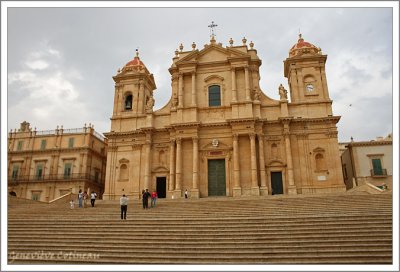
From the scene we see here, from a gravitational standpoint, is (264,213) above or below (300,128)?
below

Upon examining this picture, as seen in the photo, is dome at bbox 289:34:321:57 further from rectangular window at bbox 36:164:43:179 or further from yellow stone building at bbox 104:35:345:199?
rectangular window at bbox 36:164:43:179

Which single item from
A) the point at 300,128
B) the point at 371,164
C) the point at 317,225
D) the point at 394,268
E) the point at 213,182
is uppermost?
the point at 300,128

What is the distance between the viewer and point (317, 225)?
1278cm

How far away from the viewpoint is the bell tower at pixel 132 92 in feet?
99.6

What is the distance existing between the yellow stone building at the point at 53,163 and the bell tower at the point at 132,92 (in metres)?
8.99

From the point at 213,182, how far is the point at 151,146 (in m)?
6.16

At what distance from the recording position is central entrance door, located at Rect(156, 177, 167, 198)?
90.7 ft

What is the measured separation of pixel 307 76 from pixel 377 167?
11.0m

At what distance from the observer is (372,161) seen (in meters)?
31.2

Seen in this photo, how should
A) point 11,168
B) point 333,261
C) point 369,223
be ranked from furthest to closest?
point 11,168 < point 369,223 < point 333,261

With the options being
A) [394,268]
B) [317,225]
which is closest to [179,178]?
[317,225]

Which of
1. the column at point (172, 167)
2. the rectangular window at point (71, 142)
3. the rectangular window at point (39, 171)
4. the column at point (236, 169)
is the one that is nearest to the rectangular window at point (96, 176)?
the rectangular window at point (71, 142)

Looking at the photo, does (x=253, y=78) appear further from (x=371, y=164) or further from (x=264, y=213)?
(x=264, y=213)

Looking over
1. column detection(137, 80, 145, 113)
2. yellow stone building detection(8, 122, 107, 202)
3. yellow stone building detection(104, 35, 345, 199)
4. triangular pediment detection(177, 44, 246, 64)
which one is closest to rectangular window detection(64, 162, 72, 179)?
yellow stone building detection(8, 122, 107, 202)
